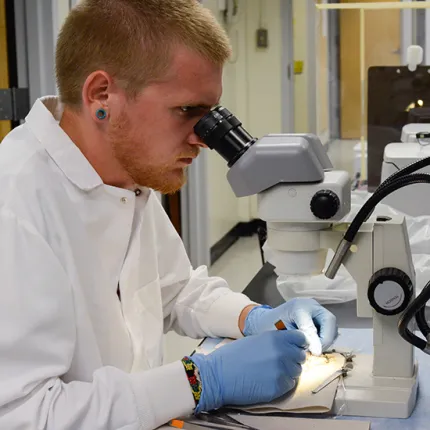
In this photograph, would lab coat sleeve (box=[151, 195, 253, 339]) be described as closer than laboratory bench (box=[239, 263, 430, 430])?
No

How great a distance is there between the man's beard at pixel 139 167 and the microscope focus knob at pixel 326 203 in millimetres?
257

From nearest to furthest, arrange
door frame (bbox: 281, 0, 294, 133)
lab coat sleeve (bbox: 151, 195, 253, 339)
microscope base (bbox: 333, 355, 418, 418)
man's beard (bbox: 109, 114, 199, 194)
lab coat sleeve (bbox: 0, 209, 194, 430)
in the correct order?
lab coat sleeve (bbox: 0, 209, 194, 430) < microscope base (bbox: 333, 355, 418, 418) < man's beard (bbox: 109, 114, 199, 194) < lab coat sleeve (bbox: 151, 195, 253, 339) < door frame (bbox: 281, 0, 294, 133)

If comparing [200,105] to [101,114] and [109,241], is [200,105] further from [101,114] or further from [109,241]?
[109,241]

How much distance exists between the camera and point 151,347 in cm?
131

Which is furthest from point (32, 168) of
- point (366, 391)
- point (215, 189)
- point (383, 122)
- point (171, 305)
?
point (215, 189)

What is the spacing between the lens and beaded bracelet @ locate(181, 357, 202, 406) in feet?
3.51

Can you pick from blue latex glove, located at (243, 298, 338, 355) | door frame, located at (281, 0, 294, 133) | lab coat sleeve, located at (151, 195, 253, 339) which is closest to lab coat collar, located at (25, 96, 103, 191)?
lab coat sleeve, located at (151, 195, 253, 339)

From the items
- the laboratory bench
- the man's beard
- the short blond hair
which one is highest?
the short blond hair

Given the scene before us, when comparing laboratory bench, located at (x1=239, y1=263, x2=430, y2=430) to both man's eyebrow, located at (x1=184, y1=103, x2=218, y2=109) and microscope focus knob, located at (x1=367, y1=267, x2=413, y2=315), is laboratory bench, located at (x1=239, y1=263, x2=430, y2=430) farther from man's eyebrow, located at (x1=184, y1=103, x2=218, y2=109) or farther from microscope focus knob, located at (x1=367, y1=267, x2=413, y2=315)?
man's eyebrow, located at (x1=184, y1=103, x2=218, y2=109)

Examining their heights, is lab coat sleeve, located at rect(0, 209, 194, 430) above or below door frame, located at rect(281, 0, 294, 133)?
below

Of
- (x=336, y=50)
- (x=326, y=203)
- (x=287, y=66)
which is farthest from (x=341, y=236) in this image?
(x=287, y=66)

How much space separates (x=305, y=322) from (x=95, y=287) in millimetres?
380

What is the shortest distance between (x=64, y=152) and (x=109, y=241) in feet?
0.55

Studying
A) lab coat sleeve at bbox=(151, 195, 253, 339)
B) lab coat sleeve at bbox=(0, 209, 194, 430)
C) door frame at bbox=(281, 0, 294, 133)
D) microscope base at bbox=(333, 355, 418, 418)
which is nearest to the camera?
lab coat sleeve at bbox=(0, 209, 194, 430)
